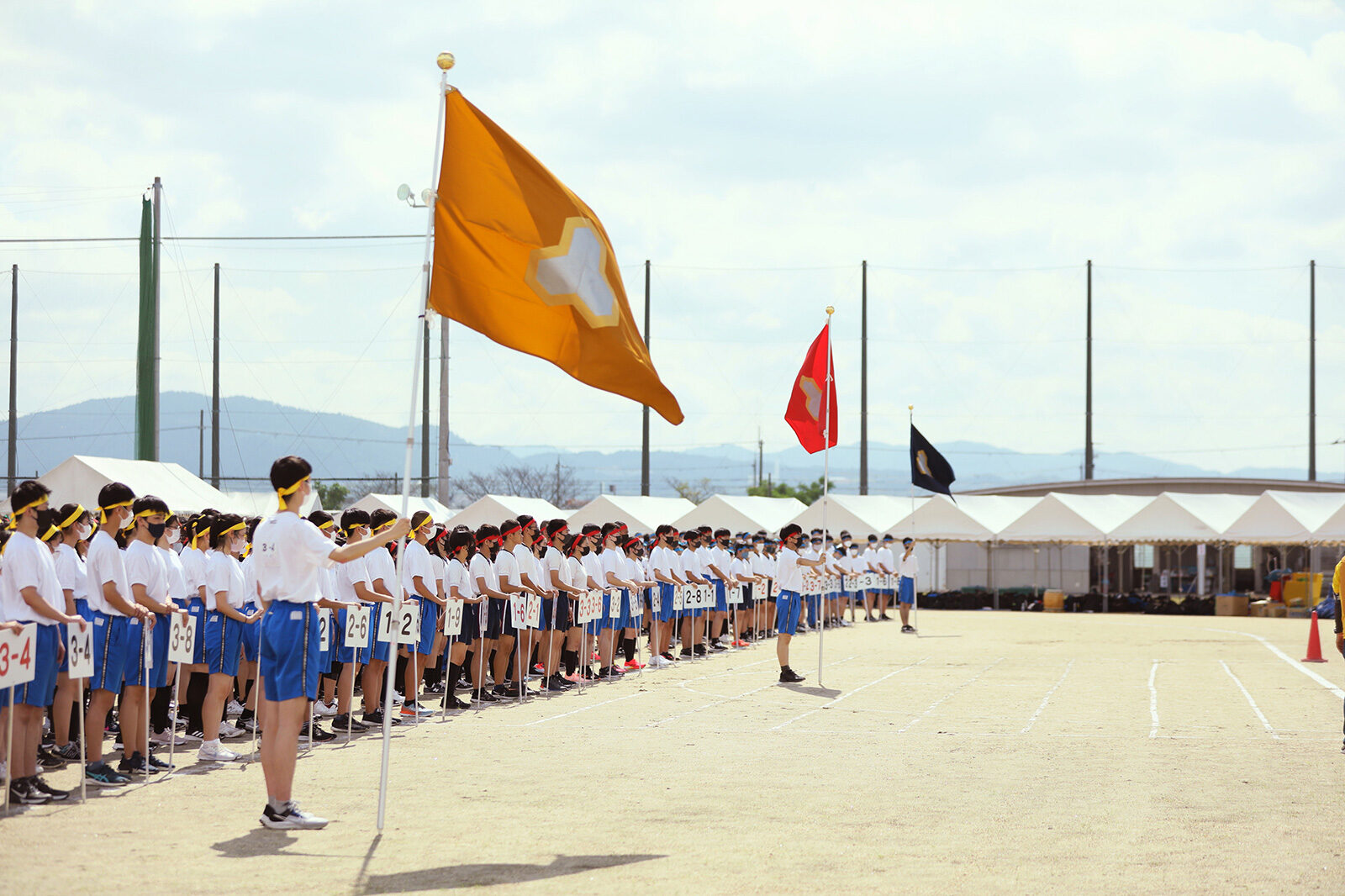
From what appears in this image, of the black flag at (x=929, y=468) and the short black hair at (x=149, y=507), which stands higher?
the black flag at (x=929, y=468)

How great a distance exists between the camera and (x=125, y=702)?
380 inches

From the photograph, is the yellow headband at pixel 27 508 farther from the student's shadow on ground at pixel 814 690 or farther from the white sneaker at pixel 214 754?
the student's shadow on ground at pixel 814 690

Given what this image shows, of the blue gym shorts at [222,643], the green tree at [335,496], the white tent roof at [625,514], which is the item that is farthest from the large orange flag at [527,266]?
the green tree at [335,496]

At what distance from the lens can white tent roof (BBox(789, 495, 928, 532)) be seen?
139ft

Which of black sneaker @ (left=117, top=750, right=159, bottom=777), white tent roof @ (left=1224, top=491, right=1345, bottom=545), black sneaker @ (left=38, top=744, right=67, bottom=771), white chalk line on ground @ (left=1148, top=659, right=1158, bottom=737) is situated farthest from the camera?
white tent roof @ (left=1224, top=491, right=1345, bottom=545)

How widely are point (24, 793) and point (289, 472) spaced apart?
106 inches

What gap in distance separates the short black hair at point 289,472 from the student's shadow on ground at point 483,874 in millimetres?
2303

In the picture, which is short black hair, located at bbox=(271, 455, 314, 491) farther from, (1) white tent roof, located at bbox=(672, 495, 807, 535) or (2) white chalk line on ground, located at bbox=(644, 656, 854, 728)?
(1) white tent roof, located at bbox=(672, 495, 807, 535)

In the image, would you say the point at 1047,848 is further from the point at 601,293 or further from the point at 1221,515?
the point at 1221,515

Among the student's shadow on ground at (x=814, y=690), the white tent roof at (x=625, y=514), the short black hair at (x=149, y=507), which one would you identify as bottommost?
the student's shadow on ground at (x=814, y=690)

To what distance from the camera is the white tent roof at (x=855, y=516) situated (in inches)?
1670

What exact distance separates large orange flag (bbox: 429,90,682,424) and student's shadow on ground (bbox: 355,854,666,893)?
3.18 m

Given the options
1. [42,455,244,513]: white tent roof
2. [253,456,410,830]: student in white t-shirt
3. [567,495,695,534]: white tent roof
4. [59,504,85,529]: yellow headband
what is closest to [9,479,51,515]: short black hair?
[59,504,85,529]: yellow headband

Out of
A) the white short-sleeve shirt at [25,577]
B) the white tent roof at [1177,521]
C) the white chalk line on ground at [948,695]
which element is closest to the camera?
the white short-sleeve shirt at [25,577]
